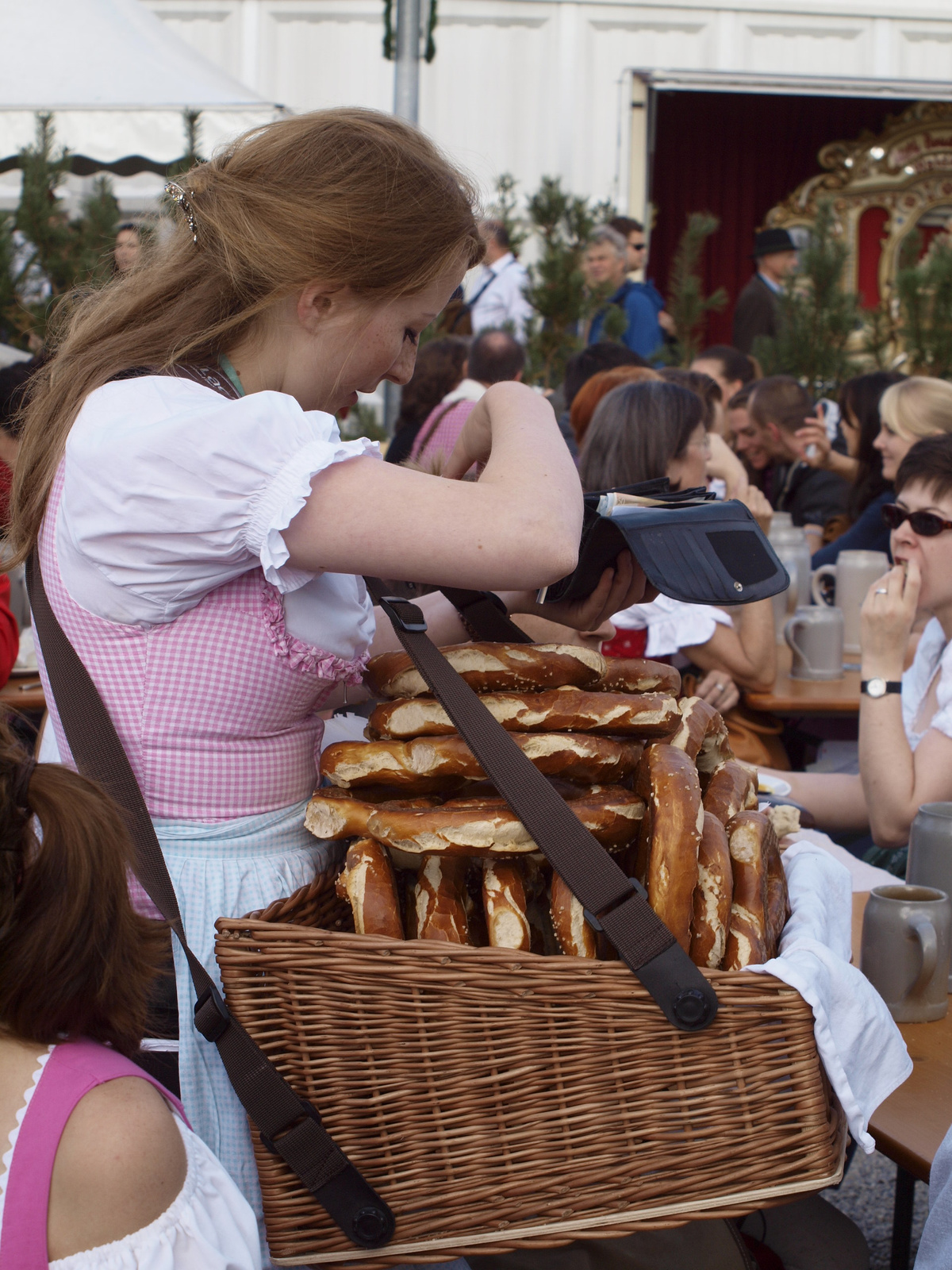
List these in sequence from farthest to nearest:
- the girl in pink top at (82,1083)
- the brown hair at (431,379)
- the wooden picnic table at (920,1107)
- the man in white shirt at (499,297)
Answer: the man in white shirt at (499,297) → the brown hair at (431,379) → the wooden picnic table at (920,1107) → the girl in pink top at (82,1083)

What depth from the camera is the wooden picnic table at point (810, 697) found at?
3.16 metres

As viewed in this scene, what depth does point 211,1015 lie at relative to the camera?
100cm

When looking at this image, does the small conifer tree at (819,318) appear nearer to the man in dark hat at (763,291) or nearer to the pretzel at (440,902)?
the man in dark hat at (763,291)

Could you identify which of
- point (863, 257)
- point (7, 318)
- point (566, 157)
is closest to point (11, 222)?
point (7, 318)

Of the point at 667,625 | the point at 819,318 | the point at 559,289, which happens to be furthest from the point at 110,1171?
the point at 819,318

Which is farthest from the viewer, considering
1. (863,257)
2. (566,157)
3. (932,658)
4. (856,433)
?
(863,257)

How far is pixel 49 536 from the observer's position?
1140 millimetres

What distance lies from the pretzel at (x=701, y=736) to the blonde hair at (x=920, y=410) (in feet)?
9.53

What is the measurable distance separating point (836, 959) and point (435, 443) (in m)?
3.53

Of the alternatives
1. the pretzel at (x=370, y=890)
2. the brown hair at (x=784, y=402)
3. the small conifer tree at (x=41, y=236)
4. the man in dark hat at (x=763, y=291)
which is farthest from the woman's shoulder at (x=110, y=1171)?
the man in dark hat at (x=763, y=291)

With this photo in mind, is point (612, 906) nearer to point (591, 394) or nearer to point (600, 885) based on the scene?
point (600, 885)

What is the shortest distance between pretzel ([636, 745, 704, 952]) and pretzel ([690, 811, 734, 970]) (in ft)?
0.05

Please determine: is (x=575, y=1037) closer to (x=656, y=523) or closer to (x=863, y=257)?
(x=656, y=523)

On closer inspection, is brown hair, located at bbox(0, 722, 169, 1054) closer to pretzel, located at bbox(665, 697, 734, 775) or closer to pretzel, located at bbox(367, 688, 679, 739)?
pretzel, located at bbox(367, 688, 679, 739)
